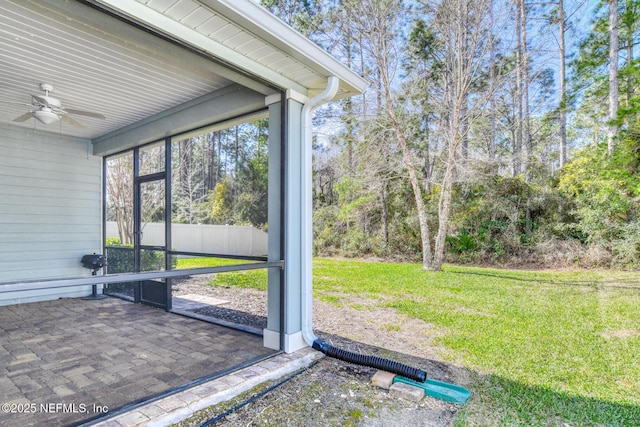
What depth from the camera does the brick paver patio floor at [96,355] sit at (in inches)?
89.0

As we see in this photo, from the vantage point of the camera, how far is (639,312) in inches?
187

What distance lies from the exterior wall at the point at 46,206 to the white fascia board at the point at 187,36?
2277mm

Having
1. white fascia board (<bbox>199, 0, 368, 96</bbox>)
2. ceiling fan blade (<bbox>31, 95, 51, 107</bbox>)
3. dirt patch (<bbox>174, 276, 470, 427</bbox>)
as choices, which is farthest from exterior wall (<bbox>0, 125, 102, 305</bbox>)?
white fascia board (<bbox>199, 0, 368, 96</bbox>)

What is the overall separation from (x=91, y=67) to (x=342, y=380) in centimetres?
351

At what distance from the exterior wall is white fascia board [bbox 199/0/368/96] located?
260cm

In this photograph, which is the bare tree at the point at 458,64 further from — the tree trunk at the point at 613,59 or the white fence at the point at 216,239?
the white fence at the point at 216,239

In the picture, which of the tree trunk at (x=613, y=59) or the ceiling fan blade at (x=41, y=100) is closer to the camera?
→ the ceiling fan blade at (x=41, y=100)

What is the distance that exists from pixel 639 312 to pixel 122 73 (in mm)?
7099

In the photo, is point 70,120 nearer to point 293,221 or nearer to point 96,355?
point 96,355

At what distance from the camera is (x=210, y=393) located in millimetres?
2371

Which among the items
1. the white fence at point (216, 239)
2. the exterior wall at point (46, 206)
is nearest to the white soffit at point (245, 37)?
the white fence at point (216, 239)

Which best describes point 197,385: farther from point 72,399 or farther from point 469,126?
point 469,126

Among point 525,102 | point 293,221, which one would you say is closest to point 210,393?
point 293,221

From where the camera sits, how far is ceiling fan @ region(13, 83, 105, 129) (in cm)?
341
